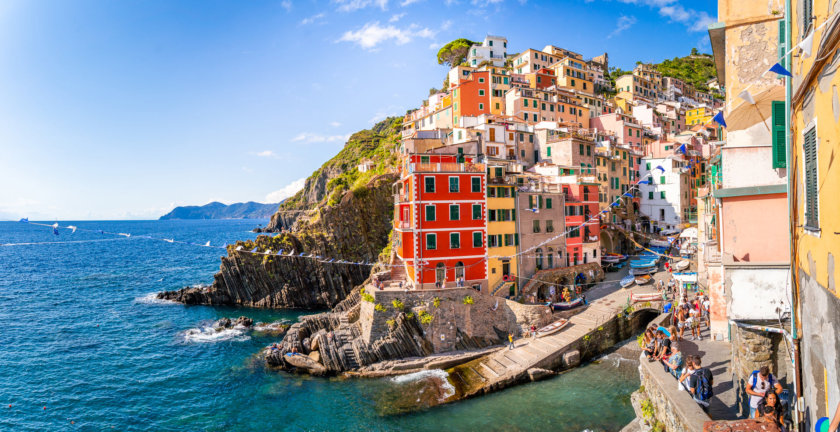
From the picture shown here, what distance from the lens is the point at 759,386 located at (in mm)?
11289

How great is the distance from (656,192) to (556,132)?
1680 centimetres

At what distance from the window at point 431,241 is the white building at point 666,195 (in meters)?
36.3

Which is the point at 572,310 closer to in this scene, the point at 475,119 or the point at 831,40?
the point at 475,119

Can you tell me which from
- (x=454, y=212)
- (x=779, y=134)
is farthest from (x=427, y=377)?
(x=779, y=134)

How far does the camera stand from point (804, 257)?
8375mm

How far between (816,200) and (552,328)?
26857 millimetres

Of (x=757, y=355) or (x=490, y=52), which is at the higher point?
(x=490, y=52)

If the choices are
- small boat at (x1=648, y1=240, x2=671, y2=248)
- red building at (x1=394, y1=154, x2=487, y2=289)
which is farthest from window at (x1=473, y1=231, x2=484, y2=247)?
small boat at (x1=648, y1=240, x2=671, y2=248)

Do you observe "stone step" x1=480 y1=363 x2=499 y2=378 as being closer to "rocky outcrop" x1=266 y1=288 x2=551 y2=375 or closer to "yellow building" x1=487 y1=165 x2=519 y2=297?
"rocky outcrop" x1=266 y1=288 x2=551 y2=375

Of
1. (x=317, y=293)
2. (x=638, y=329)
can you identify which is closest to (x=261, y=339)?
(x=317, y=293)

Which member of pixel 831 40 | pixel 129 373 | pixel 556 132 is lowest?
pixel 129 373

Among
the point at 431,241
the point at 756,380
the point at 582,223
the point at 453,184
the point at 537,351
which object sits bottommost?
the point at 537,351

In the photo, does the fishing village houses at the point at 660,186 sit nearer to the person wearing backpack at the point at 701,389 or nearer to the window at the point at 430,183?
the window at the point at 430,183

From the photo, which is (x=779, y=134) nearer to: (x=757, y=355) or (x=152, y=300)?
(x=757, y=355)
